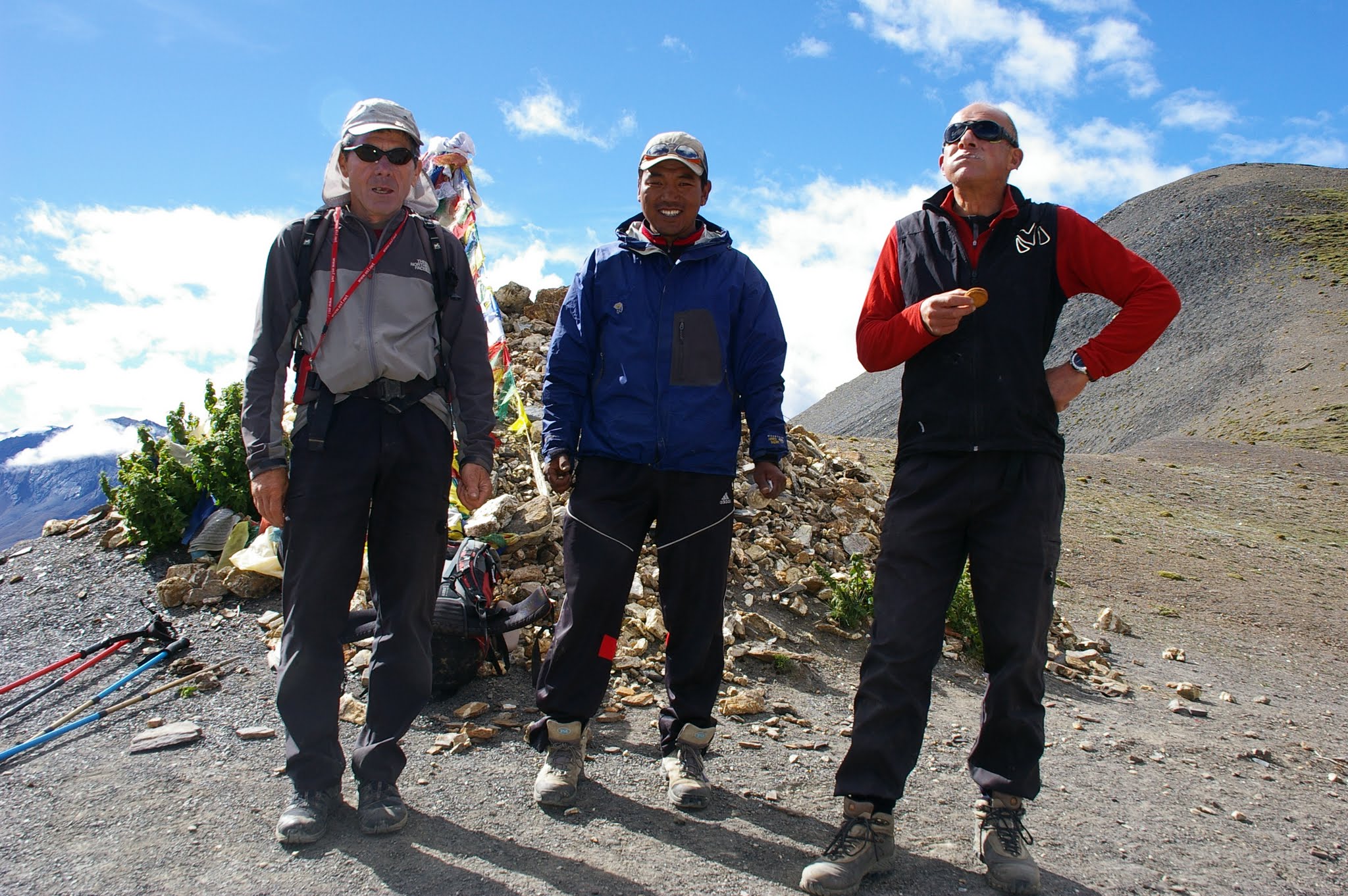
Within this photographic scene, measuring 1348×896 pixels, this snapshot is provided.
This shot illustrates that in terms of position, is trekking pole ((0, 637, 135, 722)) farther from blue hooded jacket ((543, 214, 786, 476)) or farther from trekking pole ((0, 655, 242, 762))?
blue hooded jacket ((543, 214, 786, 476))

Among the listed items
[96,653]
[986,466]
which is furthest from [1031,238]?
[96,653]

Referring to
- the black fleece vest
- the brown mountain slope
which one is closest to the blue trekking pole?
the black fleece vest

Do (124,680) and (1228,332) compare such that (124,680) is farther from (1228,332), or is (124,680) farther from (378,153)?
(1228,332)

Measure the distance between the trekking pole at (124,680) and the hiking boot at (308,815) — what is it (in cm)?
191

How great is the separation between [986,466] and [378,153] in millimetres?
2372

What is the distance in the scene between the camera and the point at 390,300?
3129 mm

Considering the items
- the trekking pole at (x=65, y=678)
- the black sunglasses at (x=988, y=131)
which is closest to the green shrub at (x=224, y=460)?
the trekking pole at (x=65, y=678)

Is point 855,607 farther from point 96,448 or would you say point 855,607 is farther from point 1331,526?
point 96,448

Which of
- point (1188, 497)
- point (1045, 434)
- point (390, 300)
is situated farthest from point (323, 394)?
point (1188, 497)

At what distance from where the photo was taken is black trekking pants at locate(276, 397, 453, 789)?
300 cm

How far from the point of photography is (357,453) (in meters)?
3.06

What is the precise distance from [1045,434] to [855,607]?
3.45m

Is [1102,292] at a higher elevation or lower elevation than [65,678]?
higher

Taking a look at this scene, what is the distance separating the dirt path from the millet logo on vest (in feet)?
6.93
